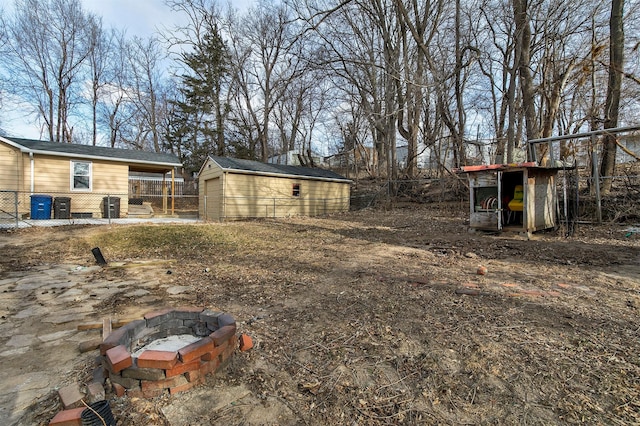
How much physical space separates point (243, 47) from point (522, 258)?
2500 cm

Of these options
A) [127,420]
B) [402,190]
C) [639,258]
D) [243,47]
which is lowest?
[127,420]

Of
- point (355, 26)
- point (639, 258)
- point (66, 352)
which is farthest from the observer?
point (355, 26)

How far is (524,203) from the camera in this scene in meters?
7.16

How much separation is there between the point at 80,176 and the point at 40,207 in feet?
6.23

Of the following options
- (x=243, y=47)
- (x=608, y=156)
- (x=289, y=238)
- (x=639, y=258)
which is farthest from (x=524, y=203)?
(x=243, y=47)

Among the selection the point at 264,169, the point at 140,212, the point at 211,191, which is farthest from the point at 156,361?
the point at 140,212

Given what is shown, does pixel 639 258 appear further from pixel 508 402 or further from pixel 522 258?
pixel 508 402

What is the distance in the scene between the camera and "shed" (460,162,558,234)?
7.18 m

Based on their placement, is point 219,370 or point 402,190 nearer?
point 219,370

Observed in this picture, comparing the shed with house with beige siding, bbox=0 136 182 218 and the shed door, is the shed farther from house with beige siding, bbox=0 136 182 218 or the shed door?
house with beige siding, bbox=0 136 182 218

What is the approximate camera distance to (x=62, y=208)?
11.3 metres

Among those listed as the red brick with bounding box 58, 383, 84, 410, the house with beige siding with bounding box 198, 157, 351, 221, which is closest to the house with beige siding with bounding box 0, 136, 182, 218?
the house with beige siding with bounding box 198, 157, 351, 221

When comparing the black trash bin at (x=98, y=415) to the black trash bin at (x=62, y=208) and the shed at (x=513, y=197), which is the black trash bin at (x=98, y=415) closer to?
the shed at (x=513, y=197)

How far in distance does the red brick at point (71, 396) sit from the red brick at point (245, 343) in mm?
945
